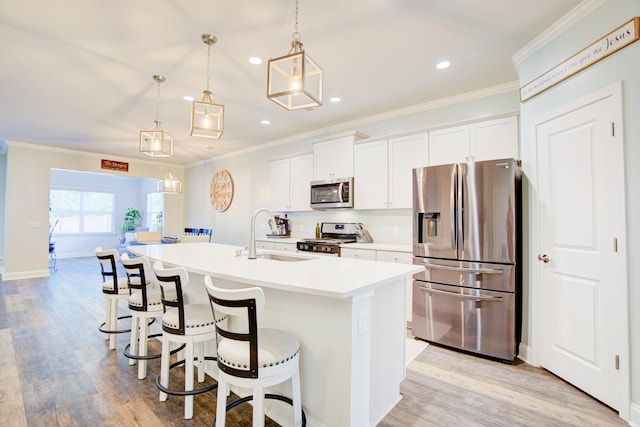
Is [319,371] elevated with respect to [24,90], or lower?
lower

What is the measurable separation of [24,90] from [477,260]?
5454 millimetres

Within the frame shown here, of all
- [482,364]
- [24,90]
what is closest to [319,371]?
[482,364]

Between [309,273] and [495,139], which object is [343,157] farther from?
[309,273]

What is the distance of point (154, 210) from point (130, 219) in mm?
902

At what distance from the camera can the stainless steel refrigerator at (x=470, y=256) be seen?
2.63m

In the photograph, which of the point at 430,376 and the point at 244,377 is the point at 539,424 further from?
the point at 244,377

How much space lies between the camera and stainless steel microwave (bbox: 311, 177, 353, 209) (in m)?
4.36

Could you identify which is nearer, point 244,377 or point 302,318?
point 244,377

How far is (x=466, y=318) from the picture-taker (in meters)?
2.81

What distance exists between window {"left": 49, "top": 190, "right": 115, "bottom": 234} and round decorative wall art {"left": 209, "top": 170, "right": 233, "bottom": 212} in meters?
5.11

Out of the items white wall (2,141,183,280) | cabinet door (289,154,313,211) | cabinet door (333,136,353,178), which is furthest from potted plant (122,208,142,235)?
cabinet door (333,136,353,178)

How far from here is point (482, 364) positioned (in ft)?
8.64

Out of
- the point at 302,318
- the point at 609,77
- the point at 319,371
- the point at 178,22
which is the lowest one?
the point at 319,371

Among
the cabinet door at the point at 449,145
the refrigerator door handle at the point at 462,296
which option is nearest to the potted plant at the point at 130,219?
the cabinet door at the point at 449,145
